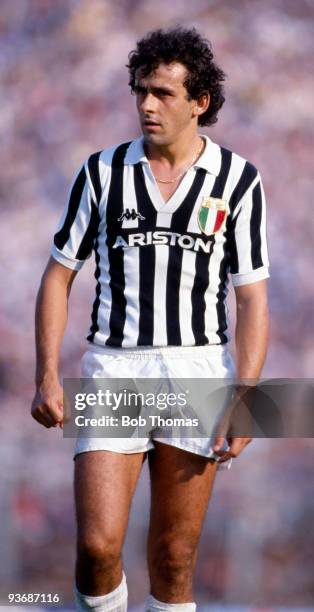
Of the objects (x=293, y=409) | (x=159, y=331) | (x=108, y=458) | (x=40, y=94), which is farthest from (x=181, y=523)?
(x=40, y=94)

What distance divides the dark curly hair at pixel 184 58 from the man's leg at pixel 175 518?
1.02 metres

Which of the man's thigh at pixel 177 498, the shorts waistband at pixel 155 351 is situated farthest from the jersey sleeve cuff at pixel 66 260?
the man's thigh at pixel 177 498

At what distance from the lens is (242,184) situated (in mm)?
3580

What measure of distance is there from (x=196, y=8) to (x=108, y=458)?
1.83 m

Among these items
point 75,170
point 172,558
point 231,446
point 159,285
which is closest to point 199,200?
point 159,285

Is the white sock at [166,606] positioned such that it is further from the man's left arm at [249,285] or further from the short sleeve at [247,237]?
the short sleeve at [247,237]

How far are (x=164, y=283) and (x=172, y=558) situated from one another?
743mm

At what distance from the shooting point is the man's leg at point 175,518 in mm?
3459

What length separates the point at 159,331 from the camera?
3.48 m

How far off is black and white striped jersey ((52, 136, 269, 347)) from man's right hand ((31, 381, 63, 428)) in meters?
Answer: 0.20

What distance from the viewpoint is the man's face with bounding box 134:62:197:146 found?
347 cm

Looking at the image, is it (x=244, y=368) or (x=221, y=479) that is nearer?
(x=244, y=368)

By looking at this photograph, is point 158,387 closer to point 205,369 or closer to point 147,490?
point 205,369

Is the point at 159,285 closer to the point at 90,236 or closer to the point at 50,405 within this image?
the point at 90,236
